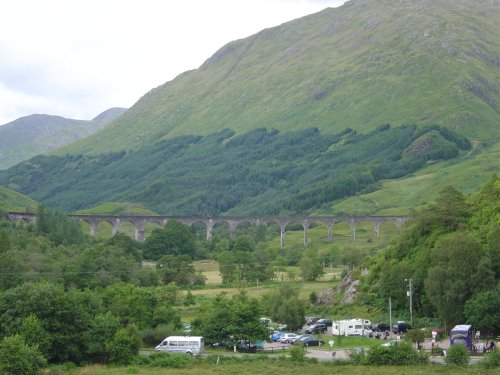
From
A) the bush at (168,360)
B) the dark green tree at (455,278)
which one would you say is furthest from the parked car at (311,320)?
the bush at (168,360)

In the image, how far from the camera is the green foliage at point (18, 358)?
179 feet

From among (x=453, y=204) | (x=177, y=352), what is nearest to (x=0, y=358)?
(x=177, y=352)

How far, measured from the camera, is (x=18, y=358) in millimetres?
54875

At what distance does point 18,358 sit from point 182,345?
1471 cm

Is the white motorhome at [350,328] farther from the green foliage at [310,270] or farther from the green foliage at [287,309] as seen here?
the green foliage at [310,270]

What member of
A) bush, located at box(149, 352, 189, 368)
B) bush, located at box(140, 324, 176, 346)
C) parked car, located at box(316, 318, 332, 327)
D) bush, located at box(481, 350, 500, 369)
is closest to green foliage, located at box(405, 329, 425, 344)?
bush, located at box(481, 350, 500, 369)

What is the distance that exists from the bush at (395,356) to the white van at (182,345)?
46.3ft

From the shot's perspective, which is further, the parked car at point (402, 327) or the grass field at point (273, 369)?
the parked car at point (402, 327)

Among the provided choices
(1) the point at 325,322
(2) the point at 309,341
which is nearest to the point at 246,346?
(2) the point at 309,341

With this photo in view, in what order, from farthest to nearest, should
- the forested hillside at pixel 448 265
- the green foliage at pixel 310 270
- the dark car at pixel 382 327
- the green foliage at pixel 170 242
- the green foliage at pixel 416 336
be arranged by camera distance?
the green foliage at pixel 170 242 < the green foliage at pixel 310 270 < the dark car at pixel 382 327 < the forested hillside at pixel 448 265 < the green foliage at pixel 416 336

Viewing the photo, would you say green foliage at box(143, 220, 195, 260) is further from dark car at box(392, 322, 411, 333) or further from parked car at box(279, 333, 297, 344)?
dark car at box(392, 322, 411, 333)

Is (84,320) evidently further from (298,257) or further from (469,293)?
(298,257)

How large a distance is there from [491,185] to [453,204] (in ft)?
18.6

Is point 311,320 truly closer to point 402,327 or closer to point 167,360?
point 402,327
